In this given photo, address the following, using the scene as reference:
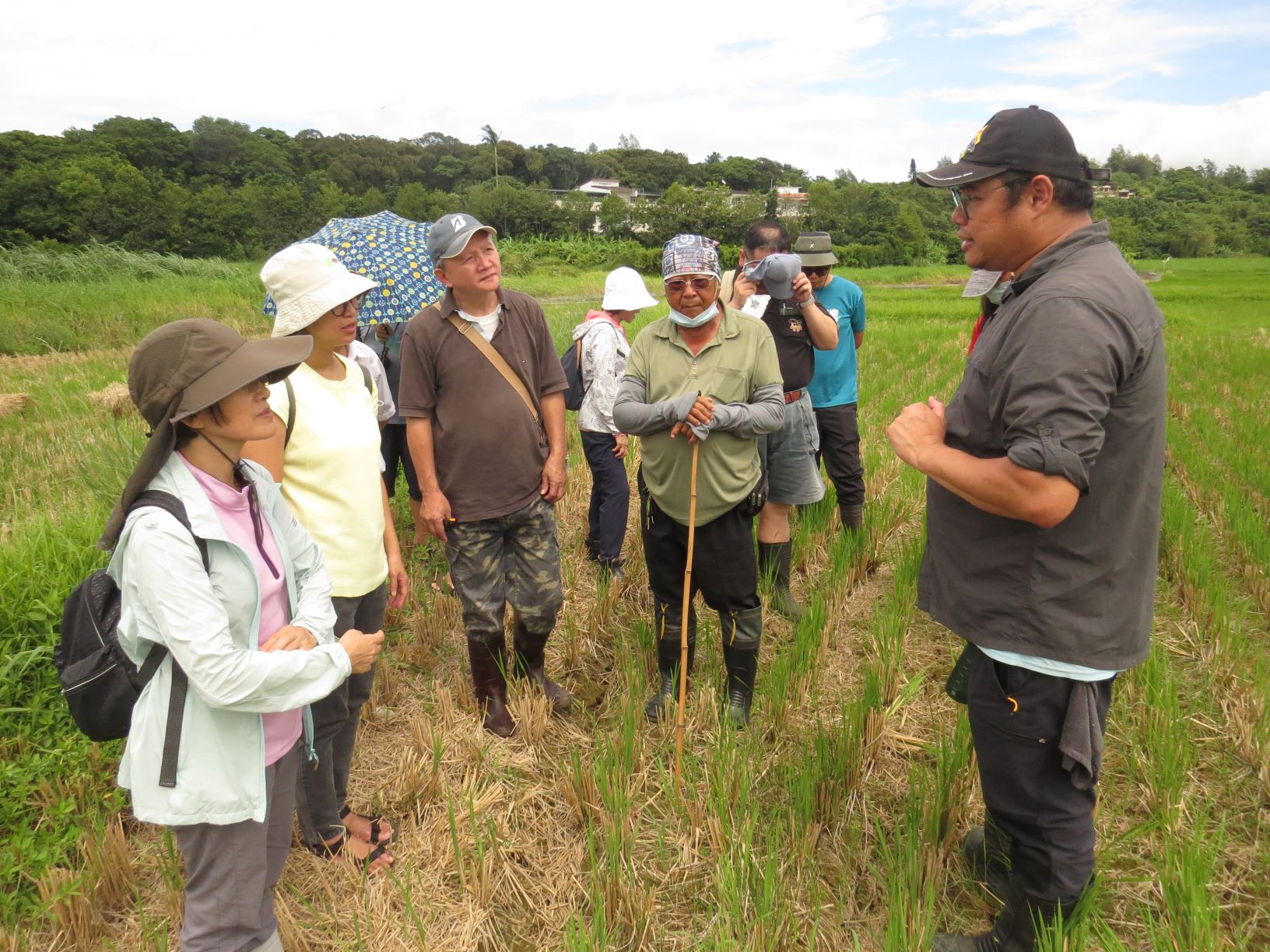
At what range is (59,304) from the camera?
11734 millimetres

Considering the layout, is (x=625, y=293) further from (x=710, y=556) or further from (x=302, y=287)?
(x=302, y=287)

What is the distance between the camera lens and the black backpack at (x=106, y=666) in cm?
146

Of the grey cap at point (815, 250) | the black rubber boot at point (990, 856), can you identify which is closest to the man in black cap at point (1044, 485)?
the black rubber boot at point (990, 856)

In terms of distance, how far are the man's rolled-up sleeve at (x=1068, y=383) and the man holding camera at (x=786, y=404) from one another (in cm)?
215

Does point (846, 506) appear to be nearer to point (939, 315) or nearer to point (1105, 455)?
point (1105, 455)

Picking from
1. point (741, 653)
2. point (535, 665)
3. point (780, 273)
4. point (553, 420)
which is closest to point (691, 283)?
point (553, 420)

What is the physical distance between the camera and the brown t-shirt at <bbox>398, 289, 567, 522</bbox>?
2729 mm

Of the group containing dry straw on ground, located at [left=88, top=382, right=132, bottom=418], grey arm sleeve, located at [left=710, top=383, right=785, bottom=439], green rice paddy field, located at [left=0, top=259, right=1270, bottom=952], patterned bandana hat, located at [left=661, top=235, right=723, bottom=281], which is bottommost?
green rice paddy field, located at [left=0, top=259, right=1270, bottom=952]

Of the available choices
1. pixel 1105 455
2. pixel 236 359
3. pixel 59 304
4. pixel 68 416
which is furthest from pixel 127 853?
pixel 59 304

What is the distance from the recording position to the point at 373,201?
36719 mm

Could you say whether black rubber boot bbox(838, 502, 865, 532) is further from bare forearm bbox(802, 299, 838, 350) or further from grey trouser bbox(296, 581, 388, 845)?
grey trouser bbox(296, 581, 388, 845)

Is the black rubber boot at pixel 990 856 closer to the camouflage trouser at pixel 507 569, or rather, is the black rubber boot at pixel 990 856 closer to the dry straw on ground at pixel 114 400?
the camouflage trouser at pixel 507 569

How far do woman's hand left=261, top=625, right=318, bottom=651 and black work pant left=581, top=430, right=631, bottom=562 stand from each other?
2538 millimetres

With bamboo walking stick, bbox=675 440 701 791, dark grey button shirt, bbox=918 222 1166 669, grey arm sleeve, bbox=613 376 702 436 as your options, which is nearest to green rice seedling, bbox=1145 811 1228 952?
dark grey button shirt, bbox=918 222 1166 669
